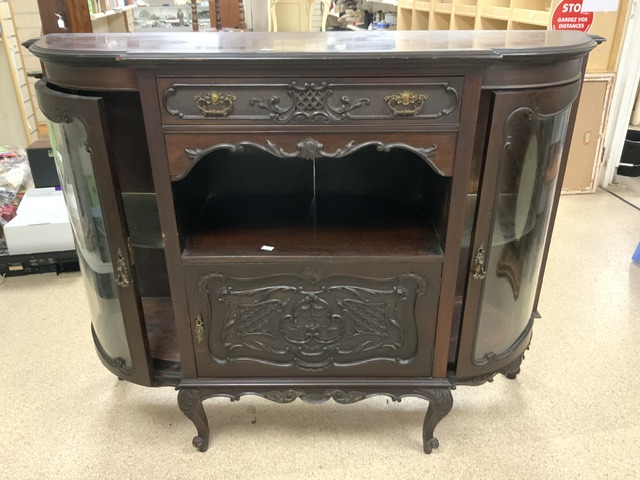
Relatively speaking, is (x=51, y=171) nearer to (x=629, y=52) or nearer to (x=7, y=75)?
(x=7, y=75)

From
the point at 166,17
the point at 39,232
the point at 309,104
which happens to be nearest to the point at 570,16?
the point at 309,104

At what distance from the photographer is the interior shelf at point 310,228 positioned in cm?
116

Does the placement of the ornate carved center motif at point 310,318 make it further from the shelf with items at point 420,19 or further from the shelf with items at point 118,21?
the shelf with items at point 420,19

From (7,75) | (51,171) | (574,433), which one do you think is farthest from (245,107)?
(7,75)

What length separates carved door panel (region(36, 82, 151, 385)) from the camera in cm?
103

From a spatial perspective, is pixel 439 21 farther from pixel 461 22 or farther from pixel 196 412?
pixel 196 412

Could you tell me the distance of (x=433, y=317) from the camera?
120 centimetres

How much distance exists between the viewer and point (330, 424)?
1460 millimetres

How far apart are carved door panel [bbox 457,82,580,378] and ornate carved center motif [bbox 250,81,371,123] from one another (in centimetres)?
28

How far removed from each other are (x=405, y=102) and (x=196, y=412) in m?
0.88

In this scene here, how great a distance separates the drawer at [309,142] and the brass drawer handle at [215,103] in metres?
0.04

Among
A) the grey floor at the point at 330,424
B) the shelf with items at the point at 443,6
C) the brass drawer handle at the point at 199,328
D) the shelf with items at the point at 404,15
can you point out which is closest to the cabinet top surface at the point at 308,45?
the brass drawer handle at the point at 199,328

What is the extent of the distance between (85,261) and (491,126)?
0.95 m

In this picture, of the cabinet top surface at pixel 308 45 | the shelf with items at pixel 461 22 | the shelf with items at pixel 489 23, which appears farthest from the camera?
the shelf with items at pixel 461 22
